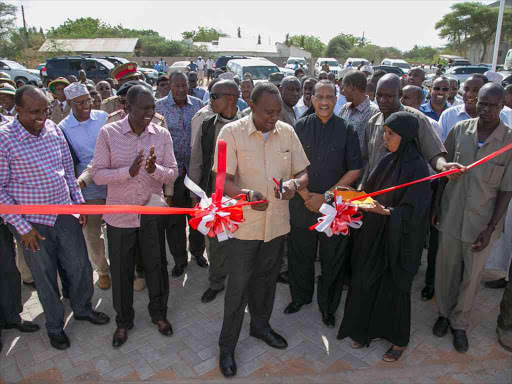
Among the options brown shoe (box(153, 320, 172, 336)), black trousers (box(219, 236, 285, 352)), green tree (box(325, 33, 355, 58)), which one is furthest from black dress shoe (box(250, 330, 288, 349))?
green tree (box(325, 33, 355, 58))

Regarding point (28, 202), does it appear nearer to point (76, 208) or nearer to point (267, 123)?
point (76, 208)

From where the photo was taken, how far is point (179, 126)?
16.0 ft

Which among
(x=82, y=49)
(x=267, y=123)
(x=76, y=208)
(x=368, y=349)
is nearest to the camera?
(x=76, y=208)

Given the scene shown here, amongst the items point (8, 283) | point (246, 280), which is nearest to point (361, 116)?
point (246, 280)

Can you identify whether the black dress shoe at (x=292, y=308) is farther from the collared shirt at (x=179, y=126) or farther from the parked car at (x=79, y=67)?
the parked car at (x=79, y=67)

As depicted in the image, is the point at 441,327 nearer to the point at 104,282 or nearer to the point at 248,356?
the point at 248,356

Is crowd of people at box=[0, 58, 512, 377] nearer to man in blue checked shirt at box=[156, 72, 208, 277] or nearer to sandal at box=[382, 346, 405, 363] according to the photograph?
sandal at box=[382, 346, 405, 363]

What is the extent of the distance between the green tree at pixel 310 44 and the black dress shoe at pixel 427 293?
65.2 m

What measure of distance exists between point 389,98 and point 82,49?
173ft

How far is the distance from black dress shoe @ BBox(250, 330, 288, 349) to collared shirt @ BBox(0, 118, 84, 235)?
2127mm

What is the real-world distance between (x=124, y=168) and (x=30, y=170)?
75 cm

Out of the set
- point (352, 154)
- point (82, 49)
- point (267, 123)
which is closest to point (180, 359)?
point (267, 123)

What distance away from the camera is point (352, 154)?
369 cm

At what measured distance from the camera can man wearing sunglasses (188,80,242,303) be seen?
13.6ft
